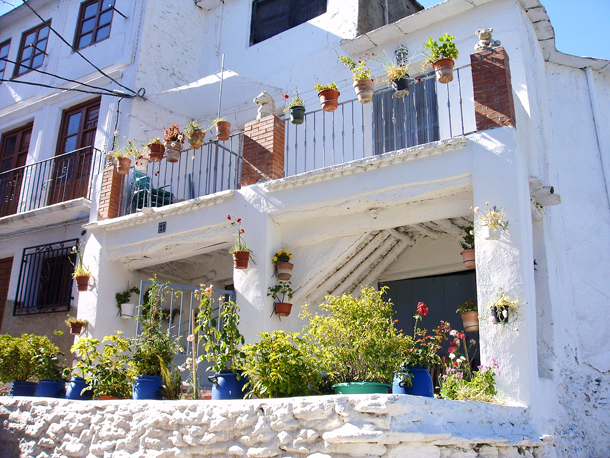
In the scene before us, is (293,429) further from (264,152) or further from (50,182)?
(50,182)

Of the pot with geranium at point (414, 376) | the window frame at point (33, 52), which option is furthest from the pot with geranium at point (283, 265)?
the window frame at point (33, 52)

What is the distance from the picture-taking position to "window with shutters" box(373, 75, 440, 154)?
9891 mm

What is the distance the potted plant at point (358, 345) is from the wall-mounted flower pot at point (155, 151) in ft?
16.0

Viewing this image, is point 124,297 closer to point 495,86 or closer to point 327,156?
point 327,156

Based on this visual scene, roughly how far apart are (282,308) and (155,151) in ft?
11.2

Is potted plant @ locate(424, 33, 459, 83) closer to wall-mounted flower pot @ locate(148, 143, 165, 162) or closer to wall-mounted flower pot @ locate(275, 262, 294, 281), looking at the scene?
wall-mounted flower pot @ locate(275, 262, 294, 281)

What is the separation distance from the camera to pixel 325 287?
358 inches

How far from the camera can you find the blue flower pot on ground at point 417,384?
19.3 ft

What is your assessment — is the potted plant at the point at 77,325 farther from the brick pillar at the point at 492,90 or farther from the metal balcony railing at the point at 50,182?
the brick pillar at the point at 492,90

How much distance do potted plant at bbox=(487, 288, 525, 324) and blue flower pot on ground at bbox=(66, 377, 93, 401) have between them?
4719 millimetres

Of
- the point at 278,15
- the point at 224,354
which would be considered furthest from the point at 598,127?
the point at 224,354

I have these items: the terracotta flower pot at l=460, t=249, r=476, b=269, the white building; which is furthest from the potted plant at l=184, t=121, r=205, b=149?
the terracotta flower pot at l=460, t=249, r=476, b=269

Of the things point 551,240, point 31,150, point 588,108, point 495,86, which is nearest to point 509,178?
point 495,86

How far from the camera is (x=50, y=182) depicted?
12.7 meters
